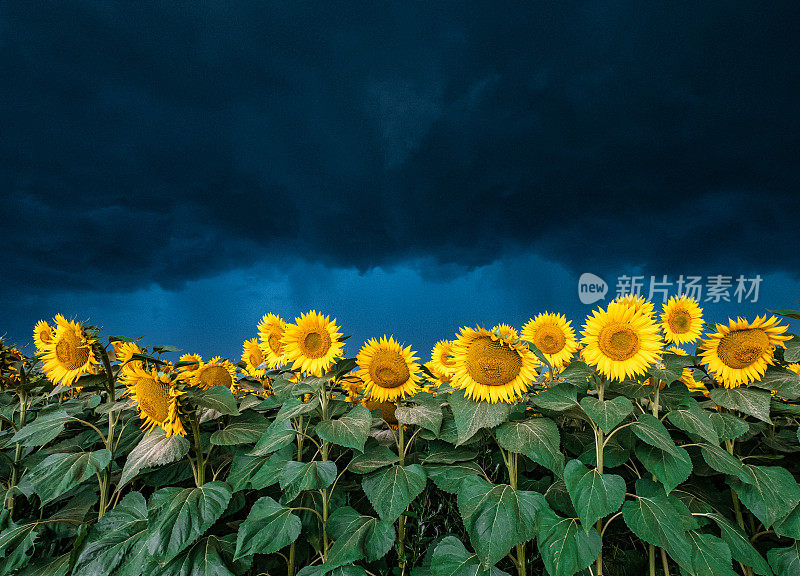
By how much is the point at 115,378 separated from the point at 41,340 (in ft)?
2.16

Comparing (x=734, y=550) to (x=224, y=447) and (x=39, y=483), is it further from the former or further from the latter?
(x=39, y=483)

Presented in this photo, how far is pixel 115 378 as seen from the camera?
268 cm

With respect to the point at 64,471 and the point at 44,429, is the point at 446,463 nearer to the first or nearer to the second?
the point at 64,471

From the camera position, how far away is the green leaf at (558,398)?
6.38 ft

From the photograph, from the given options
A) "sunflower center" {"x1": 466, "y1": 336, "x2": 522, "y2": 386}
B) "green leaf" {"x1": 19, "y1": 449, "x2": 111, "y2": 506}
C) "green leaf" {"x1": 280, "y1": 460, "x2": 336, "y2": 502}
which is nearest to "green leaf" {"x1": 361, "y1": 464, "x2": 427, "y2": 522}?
"green leaf" {"x1": 280, "y1": 460, "x2": 336, "y2": 502}

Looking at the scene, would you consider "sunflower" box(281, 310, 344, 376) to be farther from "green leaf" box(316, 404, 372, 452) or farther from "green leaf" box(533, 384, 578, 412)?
"green leaf" box(533, 384, 578, 412)

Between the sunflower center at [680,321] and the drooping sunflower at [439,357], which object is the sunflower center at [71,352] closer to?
the drooping sunflower at [439,357]

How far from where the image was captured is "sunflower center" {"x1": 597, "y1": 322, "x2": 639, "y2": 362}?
2.04m

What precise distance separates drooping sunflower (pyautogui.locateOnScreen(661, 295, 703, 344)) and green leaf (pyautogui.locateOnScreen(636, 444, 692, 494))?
1.01 m

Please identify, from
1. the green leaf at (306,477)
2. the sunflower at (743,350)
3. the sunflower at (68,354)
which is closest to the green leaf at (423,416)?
the green leaf at (306,477)

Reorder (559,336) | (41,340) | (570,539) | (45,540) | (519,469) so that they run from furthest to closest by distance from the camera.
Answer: (559,336)
(41,340)
(45,540)
(519,469)
(570,539)

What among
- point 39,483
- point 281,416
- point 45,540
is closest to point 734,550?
point 281,416

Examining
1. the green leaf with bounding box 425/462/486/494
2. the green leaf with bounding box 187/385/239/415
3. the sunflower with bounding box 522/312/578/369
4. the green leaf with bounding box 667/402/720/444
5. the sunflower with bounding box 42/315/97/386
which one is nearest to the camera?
the green leaf with bounding box 667/402/720/444

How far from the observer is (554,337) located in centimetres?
313
